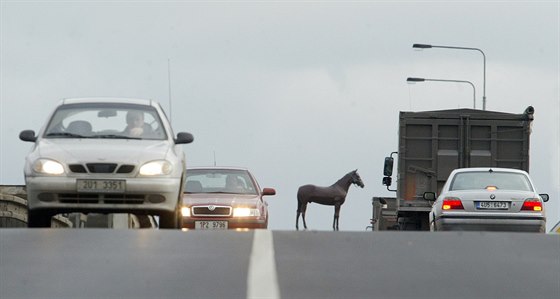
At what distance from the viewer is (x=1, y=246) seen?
48.0ft

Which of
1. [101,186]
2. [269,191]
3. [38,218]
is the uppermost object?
[101,186]

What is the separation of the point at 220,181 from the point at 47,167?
8366 mm

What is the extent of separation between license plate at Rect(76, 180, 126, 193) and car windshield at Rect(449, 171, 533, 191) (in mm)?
8318

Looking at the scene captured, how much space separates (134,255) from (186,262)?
2.16 feet

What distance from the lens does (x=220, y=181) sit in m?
26.3

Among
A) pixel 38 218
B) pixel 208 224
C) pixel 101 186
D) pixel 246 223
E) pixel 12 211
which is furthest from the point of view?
pixel 12 211

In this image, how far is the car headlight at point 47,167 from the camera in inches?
710

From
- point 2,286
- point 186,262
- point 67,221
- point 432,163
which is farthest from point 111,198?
point 67,221

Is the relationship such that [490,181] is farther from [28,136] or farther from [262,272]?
[262,272]

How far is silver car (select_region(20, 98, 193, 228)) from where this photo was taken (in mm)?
18031

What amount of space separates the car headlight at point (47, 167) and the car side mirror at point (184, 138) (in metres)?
1.93

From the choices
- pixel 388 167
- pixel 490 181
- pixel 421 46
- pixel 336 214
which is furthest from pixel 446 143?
pixel 421 46

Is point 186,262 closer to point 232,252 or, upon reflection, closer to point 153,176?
point 232,252

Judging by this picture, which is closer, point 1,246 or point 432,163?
Result: point 1,246
